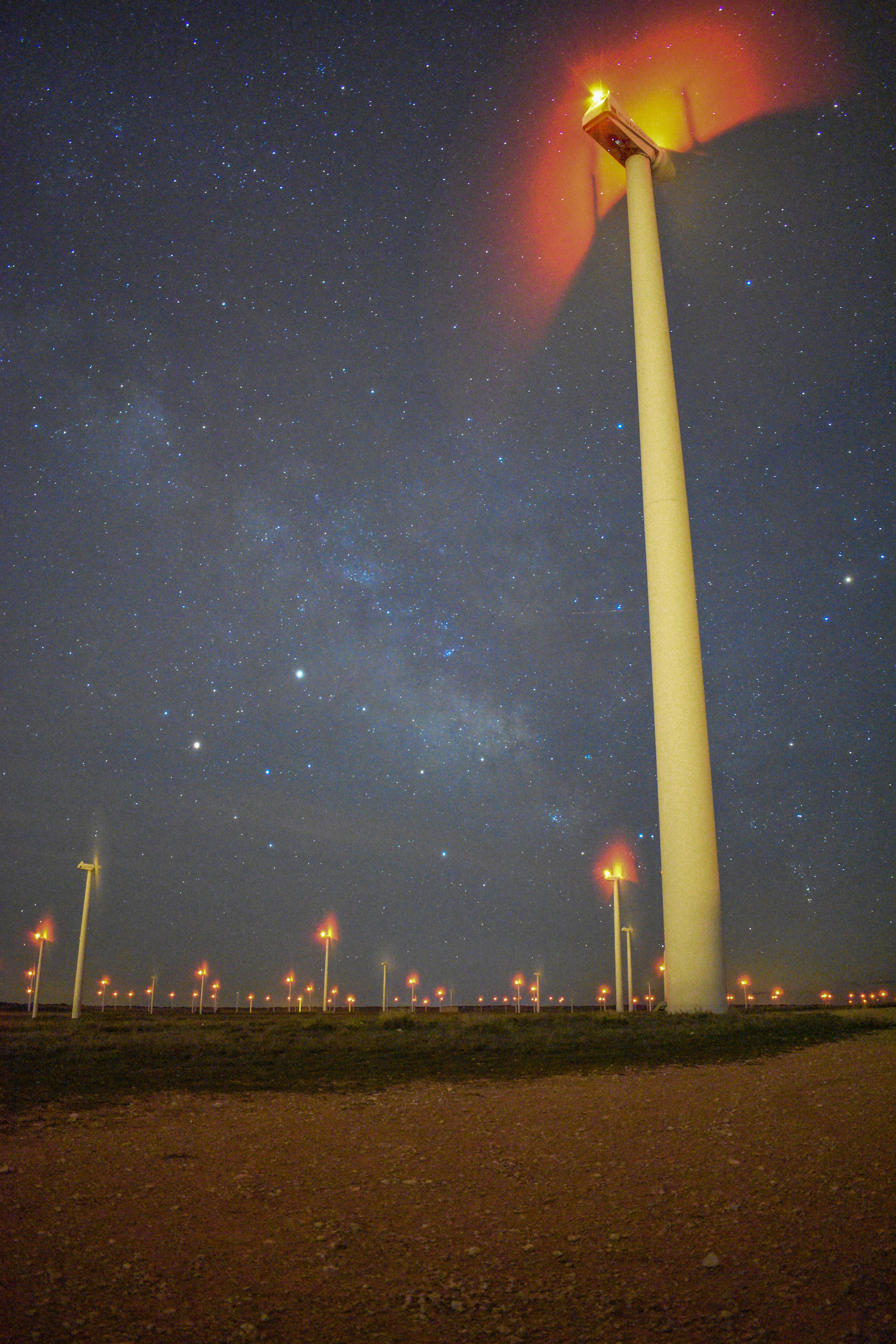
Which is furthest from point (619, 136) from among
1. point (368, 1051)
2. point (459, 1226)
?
point (459, 1226)

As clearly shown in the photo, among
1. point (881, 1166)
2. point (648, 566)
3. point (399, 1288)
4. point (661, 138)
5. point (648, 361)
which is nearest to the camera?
point (399, 1288)

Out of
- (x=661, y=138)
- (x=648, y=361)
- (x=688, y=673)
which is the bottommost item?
(x=688, y=673)

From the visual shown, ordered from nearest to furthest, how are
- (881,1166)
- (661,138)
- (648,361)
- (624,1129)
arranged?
1. (881,1166)
2. (624,1129)
3. (648,361)
4. (661,138)

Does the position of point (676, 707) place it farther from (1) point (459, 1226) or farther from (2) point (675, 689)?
(1) point (459, 1226)

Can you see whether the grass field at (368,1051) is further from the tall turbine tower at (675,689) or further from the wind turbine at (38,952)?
the wind turbine at (38,952)

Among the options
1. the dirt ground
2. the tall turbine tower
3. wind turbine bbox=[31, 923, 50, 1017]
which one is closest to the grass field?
the tall turbine tower

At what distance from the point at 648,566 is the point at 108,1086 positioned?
83.7 feet

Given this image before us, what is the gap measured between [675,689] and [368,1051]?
17.0 metres

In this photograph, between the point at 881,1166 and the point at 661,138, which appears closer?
the point at 881,1166

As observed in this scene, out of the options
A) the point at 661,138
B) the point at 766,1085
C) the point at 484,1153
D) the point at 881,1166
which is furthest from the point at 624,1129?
the point at 661,138

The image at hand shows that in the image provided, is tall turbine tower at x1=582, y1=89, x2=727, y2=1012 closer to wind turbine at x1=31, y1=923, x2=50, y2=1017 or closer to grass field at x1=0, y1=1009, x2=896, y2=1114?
grass field at x1=0, y1=1009, x2=896, y2=1114

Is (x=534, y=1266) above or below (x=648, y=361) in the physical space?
below

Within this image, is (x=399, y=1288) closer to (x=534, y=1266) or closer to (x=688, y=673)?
(x=534, y=1266)

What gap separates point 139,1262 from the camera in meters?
5.62
